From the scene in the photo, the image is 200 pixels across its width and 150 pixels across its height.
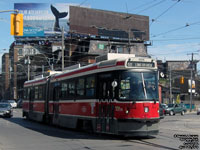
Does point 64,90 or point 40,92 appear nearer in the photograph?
point 64,90

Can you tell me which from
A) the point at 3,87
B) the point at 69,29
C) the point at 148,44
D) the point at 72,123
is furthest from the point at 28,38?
the point at 72,123

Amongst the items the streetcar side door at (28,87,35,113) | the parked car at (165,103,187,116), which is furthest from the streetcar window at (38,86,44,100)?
the parked car at (165,103,187,116)

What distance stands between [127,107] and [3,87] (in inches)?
4090

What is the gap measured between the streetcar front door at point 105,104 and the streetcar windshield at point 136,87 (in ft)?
2.07

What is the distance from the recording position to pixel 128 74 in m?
13.1

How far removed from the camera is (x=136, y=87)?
13008 mm

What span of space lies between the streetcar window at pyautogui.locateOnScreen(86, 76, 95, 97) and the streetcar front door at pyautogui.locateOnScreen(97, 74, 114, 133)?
58 cm

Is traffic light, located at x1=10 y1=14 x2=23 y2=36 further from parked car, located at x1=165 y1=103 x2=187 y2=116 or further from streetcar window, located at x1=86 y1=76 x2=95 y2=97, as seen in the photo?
parked car, located at x1=165 y1=103 x2=187 y2=116

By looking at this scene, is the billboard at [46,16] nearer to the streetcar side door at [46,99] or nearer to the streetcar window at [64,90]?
the streetcar side door at [46,99]

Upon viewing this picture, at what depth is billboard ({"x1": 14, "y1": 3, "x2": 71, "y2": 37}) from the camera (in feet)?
256

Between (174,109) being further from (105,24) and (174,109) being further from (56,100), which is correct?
(105,24)

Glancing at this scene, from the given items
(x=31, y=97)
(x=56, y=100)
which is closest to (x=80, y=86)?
(x=56, y=100)

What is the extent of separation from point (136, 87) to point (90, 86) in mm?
2707

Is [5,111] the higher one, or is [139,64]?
[139,64]
